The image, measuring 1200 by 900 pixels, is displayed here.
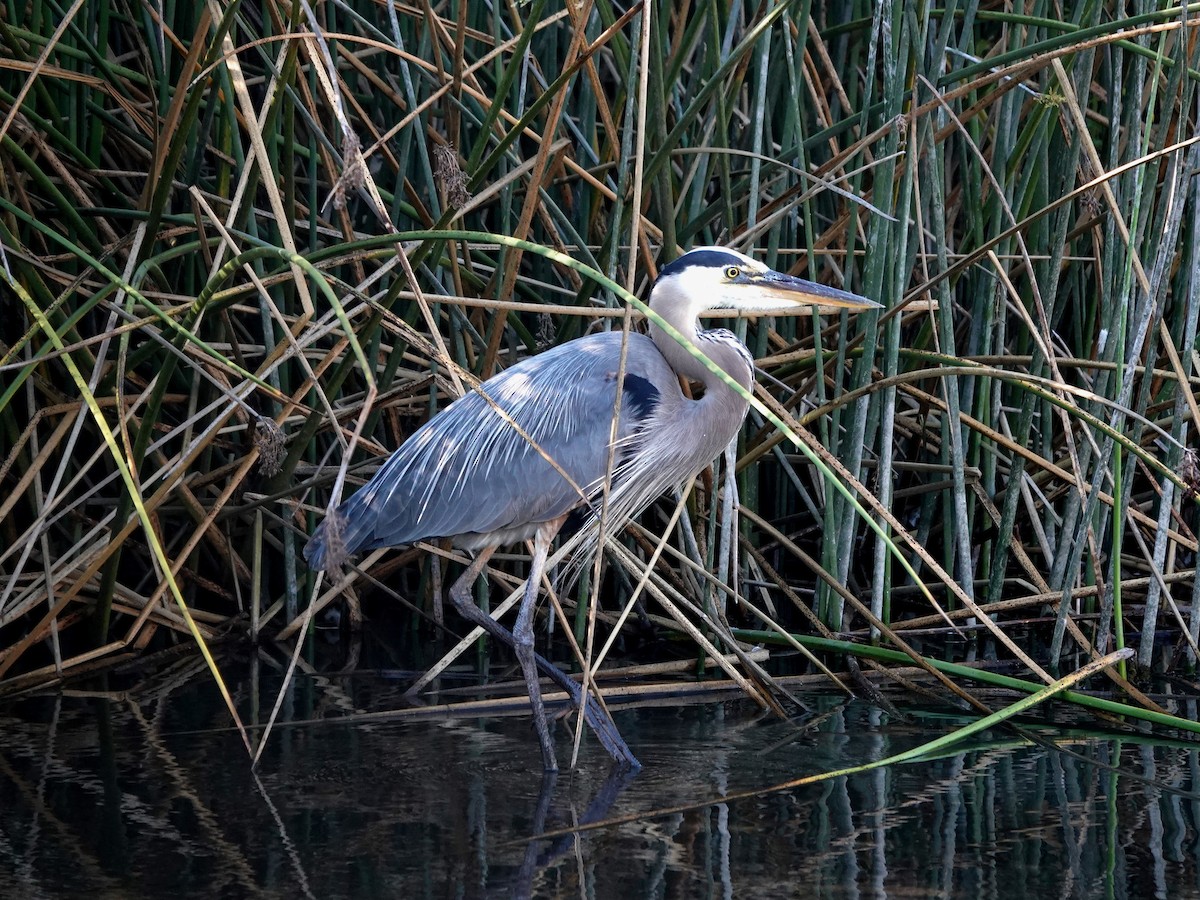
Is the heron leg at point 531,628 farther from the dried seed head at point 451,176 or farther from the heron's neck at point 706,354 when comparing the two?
the dried seed head at point 451,176

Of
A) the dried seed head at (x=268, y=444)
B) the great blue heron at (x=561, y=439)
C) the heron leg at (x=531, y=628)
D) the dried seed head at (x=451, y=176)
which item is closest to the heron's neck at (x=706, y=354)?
the great blue heron at (x=561, y=439)

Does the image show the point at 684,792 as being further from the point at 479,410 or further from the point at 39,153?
the point at 39,153

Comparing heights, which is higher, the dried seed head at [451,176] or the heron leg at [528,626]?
the dried seed head at [451,176]

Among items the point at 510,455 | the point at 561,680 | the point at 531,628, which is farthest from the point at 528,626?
the point at 510,455

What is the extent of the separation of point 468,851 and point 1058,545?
2375 mm

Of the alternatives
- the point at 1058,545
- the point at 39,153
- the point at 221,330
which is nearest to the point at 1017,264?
the point at 1058,545

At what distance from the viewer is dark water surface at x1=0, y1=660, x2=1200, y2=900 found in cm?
246

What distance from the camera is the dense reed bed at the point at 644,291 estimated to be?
135 inches

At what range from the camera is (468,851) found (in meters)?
2.64

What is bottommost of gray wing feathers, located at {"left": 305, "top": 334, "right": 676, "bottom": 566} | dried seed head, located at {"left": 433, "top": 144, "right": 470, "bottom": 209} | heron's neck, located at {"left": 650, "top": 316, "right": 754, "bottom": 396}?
gray wing feathers, located at {"left": 305, "top": 334, "right": 676, "bottom": 566}

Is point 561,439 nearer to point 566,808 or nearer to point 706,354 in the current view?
point 706,354

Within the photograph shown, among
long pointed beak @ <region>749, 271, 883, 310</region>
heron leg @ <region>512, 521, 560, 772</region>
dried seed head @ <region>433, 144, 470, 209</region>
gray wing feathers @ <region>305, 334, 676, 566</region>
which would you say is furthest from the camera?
gray wing feathers @ <region>305, 334, 676, 566</region>

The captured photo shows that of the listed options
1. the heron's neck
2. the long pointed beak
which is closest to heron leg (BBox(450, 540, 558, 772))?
the heron's neck

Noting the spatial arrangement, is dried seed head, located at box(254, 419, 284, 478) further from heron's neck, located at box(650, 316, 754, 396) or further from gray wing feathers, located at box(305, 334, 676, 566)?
heron's neck, located at box(650, 316, 754, 396)
